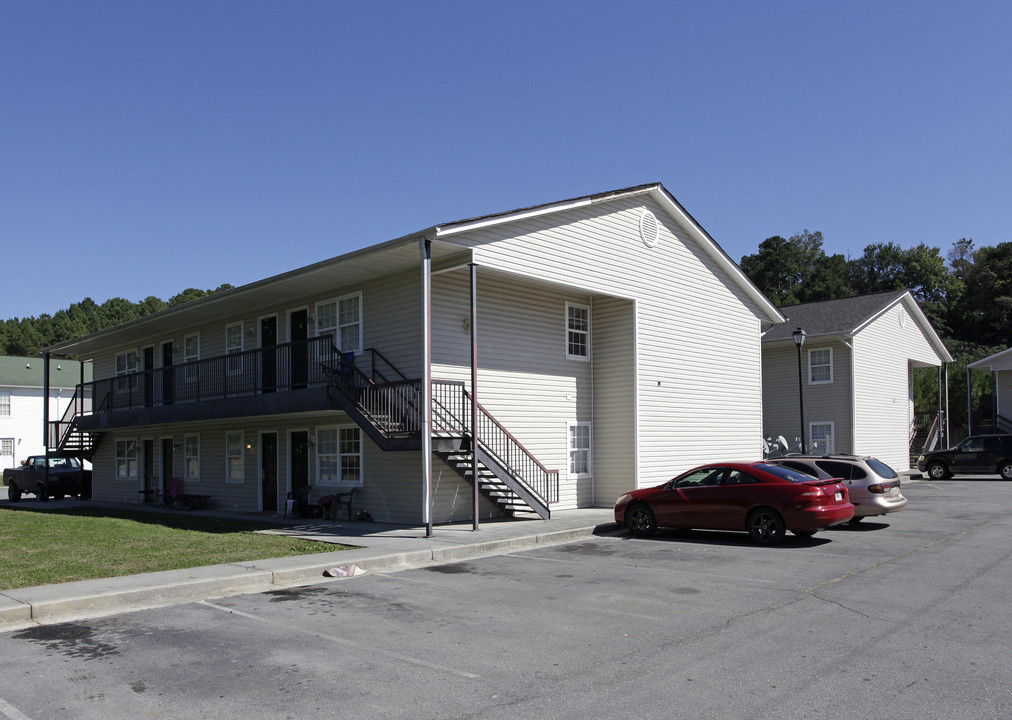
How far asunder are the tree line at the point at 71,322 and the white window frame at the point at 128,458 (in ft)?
164

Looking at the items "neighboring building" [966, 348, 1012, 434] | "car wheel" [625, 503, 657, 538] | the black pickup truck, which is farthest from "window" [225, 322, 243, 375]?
"neighboring building" [966, 348, 1012, 434]

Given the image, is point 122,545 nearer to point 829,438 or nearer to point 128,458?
point 128,458

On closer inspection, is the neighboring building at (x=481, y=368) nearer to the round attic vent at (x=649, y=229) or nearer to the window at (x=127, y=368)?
the round attic vent at (x=649, y=229)

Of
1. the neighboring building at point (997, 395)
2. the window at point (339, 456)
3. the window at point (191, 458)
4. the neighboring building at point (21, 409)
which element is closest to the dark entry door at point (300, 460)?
the window at point (339, 456)

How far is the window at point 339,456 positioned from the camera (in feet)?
62.6

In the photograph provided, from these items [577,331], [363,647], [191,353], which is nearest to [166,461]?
[191,353]

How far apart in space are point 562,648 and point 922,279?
252 feet

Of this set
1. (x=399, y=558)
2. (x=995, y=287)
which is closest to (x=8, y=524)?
(x=399, y=558)

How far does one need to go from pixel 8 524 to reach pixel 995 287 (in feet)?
230

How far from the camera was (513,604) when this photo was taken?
31.0 feet

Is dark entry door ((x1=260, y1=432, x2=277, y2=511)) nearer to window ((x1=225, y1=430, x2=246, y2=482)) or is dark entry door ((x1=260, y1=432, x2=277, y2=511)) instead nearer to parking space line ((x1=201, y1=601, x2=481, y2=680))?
window ((x1=225, y1=430, x2=246, y2=482))

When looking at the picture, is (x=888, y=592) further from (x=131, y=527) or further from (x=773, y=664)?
(x=131, y=527)

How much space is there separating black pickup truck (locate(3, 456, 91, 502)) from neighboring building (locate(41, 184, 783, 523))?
235 inches

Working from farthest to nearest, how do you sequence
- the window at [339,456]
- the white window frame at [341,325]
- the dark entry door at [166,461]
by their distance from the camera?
1. the dark entry door at [166,461]
2. the white window frame at [341,325]
3. the window at [339,456]
